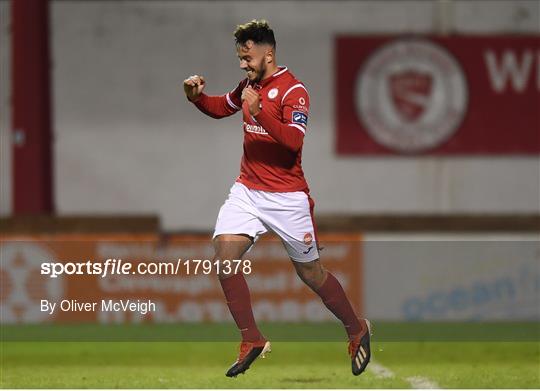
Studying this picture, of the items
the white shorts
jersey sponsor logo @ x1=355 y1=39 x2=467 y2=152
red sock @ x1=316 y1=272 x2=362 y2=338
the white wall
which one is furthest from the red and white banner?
the white shorts

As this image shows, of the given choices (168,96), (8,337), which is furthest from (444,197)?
(8,337)

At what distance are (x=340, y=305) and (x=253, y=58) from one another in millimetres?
1286

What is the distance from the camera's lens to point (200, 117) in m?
13.6

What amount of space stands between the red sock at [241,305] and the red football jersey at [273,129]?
46 centimetres

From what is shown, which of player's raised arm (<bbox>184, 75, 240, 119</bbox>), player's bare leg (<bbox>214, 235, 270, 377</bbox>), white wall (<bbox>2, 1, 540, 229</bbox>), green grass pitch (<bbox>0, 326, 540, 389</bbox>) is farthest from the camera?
white wall (<bbox>2, 1, 540, 229</bbox>)

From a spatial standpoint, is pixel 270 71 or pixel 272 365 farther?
pixel 272 365

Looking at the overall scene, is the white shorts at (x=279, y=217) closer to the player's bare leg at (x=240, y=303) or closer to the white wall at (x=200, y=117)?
the player's bare leg at (x=240, y=303)

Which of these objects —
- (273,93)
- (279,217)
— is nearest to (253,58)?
(273,93)

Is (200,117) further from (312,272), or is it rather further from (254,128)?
(254,128)

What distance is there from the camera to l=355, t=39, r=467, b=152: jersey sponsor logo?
13562mm

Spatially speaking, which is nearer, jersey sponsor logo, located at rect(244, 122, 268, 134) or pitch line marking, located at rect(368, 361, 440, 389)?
jersey sponsor logo, located at rect(244, 122, 268, 134)

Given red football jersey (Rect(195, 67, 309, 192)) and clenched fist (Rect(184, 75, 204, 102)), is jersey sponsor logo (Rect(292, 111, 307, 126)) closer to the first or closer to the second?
red football jersey (Rect(195, 67, 309, 192))

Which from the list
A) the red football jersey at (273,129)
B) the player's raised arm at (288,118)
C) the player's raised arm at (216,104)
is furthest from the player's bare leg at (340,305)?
the player's raised arm at (216,104)

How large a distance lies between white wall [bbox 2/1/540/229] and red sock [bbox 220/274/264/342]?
24.3ft
